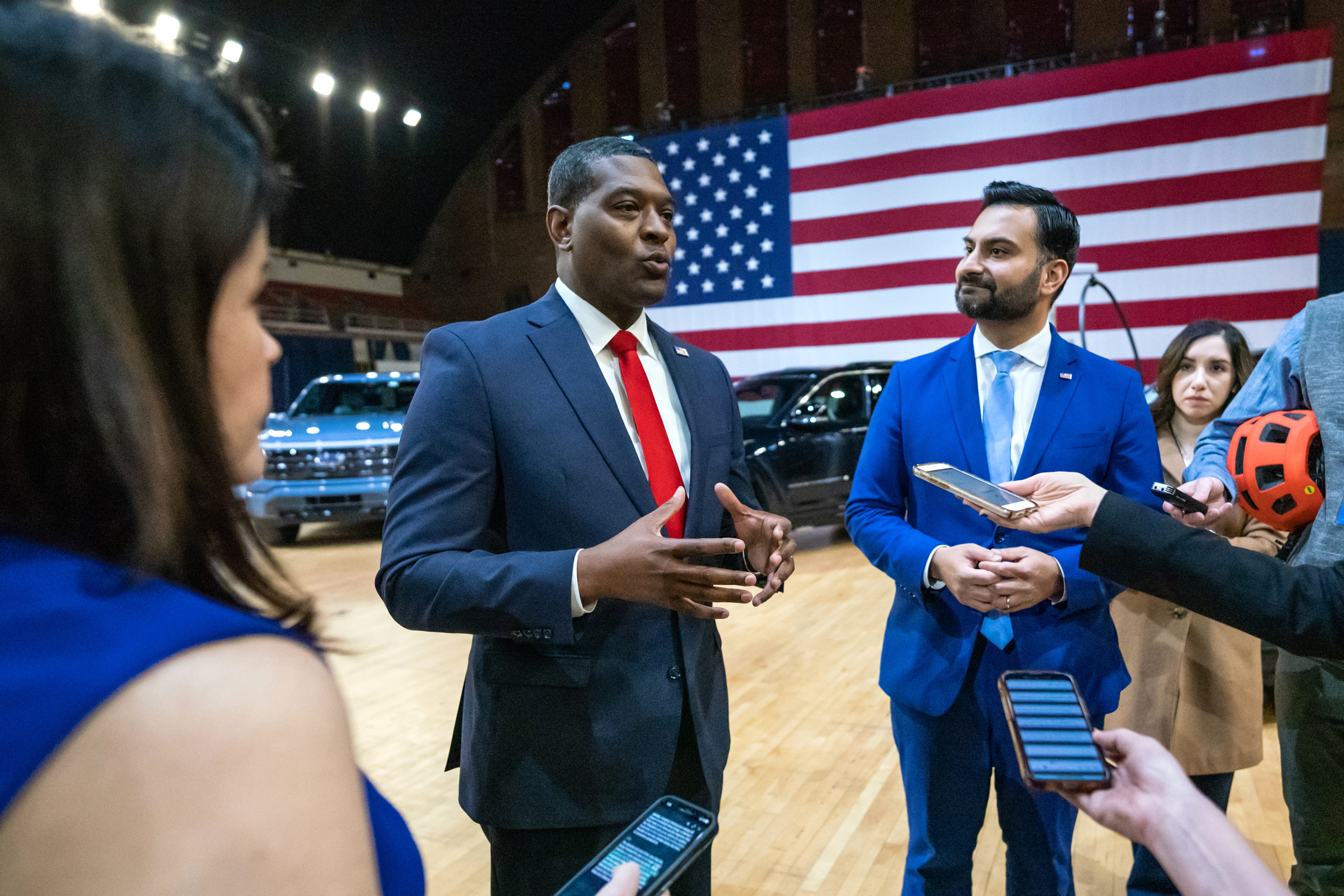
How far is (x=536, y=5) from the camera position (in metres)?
12.9

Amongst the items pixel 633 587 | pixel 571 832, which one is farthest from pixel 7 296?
pixel 571 832

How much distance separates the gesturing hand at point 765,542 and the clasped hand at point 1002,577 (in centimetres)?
37

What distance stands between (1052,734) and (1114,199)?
7863 mm

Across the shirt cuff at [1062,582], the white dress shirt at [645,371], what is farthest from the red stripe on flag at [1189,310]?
the white dress shirt at [645,371]

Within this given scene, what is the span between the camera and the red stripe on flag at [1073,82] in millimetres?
6547

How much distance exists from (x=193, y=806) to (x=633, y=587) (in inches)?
29.6

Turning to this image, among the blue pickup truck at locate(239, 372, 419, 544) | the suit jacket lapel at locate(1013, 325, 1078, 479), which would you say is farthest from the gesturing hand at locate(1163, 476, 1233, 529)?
the blue pickup truck at locate(239, 372, 419, 544)

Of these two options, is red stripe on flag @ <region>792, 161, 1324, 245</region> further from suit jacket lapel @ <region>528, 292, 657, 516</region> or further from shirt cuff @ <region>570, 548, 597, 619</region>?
shirt cuff @ <region>570, 548, 597, 619</region>

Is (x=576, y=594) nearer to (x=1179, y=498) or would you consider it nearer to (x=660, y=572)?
(x=660, y=572)

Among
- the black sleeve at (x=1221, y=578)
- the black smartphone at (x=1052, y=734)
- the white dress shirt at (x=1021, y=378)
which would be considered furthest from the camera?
the white dress shirt at (x=1021, y=378)

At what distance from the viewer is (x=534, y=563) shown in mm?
1160

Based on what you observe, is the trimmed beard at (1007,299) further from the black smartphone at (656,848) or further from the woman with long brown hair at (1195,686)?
the black smartphone at (656,848)

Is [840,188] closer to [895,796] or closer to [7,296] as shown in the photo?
[895,796]

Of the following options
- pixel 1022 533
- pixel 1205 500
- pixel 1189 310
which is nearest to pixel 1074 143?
pixel 1189 310
